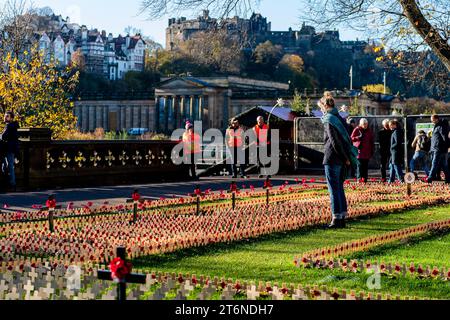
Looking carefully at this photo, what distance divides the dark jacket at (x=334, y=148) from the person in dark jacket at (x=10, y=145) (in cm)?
1014

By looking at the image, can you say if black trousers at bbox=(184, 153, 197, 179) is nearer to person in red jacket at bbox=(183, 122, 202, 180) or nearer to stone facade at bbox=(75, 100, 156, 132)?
person in red jacket at bbox=(183, 122, 202, 180)

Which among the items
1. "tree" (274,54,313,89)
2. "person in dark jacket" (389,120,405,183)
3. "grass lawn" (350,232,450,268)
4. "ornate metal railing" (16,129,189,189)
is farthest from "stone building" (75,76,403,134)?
"grass lawn" (350,232,450,268)

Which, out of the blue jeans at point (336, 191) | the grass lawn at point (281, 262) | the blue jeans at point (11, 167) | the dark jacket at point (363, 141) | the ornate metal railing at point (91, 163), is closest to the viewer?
the grass lawn at point (281, 262)

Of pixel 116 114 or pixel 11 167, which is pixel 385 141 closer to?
pixel 11 167

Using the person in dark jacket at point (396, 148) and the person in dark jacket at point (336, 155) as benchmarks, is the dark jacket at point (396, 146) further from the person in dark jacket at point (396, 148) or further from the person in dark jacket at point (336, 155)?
the person in dark jacket at point (336, 155)

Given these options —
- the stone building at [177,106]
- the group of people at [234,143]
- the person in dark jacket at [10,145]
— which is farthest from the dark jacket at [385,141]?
the stone building at [177,106]

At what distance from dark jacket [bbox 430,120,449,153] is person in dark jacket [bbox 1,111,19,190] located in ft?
39.6

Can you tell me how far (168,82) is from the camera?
141 m

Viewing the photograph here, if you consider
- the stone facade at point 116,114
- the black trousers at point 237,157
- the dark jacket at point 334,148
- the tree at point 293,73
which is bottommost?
the black trousers at point 237,157

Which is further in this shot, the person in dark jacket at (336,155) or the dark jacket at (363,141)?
the dark jacket at (363,141)

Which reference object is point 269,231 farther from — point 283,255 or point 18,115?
point 18,115

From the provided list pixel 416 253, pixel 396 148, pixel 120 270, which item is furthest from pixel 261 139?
pixel 120 270

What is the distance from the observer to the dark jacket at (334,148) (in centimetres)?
1441

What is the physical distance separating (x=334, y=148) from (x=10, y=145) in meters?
10.5
